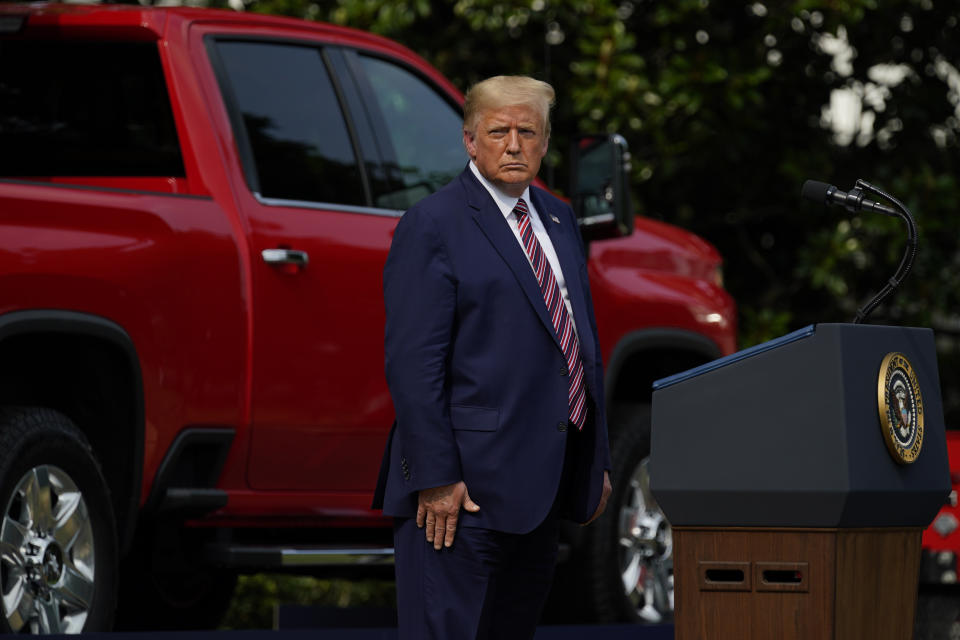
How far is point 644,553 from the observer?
23.8ft

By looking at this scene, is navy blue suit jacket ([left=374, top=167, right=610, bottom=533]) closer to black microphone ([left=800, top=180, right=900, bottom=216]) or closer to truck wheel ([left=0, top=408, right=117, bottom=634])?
black microphone ([left=800, top=180, right=900, bottom=216])

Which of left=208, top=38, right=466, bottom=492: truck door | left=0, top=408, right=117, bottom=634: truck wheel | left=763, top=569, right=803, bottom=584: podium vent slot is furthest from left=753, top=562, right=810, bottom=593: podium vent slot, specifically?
left=208, top=38, right=466, bottom=492: truck door

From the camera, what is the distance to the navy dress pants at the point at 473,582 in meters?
3.89

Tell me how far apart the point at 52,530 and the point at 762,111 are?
26.2ft

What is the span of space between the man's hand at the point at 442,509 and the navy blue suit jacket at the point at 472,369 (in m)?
0.03

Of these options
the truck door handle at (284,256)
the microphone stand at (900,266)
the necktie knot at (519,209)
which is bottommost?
the microphone stand at (900,266)

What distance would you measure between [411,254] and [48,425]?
1640 millimetres

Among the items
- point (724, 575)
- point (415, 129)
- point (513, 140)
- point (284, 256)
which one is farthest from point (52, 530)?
point (415, 129)

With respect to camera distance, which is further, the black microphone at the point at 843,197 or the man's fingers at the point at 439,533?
the black microphone at the point at 843,197

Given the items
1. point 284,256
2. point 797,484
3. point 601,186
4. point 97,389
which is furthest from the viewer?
point 601,186

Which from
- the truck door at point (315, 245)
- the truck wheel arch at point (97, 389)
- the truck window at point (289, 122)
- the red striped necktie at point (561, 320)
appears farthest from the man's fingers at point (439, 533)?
the truck window at point (289, 122)

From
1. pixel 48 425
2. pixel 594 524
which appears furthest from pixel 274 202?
pixel 594 524

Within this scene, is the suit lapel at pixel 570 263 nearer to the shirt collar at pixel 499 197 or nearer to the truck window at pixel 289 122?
the shirt collar at pixel 499 197

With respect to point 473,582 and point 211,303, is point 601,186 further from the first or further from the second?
point 473,582
